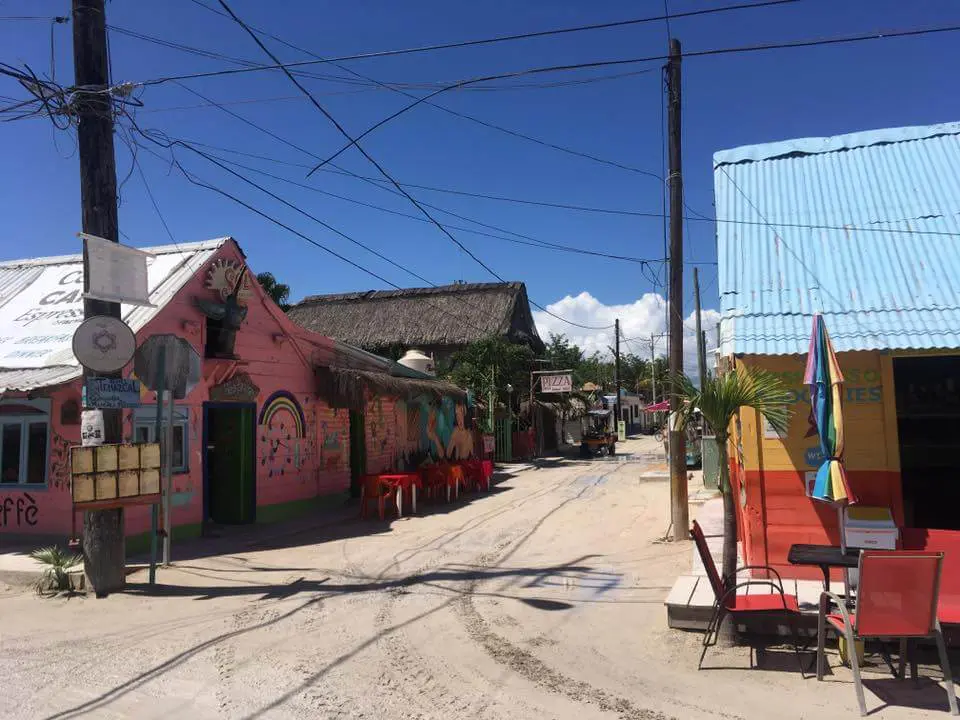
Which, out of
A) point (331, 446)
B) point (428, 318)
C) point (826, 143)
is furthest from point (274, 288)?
point (826, 143)

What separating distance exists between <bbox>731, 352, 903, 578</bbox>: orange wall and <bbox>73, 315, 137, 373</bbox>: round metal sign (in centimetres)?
694

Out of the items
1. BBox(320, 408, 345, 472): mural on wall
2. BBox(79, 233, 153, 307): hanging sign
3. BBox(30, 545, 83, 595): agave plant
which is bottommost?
BBox(30, 545, 83, 595): agave plant

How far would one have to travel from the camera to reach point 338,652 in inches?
233

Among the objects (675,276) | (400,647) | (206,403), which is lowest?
(400,647)

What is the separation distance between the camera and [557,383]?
30641 millimetres

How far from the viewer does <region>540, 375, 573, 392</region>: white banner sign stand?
99.3ft

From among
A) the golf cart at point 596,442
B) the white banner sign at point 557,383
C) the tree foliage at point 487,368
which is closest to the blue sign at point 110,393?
the tree foliage at point 487,368

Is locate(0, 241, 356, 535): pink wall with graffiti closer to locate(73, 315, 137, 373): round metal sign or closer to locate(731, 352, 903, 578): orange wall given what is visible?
locate(73, 315, 137, 373): round metal sign

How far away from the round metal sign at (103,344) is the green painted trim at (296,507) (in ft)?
17.3

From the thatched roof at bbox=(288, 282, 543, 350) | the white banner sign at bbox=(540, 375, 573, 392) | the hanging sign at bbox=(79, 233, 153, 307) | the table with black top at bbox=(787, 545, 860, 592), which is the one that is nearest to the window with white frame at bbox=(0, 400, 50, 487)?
the hanging sign at bbox=(79, 233, 153, 307)

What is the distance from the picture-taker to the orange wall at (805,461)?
7188 mm

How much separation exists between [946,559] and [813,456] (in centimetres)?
165

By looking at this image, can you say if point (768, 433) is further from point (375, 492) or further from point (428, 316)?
point (428, 316)

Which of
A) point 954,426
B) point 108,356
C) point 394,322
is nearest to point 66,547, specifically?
point 108,356
